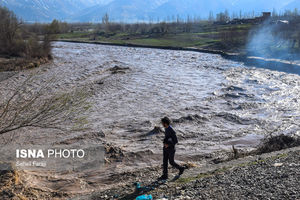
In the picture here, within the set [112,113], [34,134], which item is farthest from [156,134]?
[34,134]

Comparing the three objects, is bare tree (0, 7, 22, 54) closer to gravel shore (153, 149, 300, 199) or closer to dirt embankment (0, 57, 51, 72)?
dirt embankment (0, 57, 51, 72)

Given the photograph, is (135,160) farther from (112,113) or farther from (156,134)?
(112,113)

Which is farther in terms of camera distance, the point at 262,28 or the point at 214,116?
the point at 262,28

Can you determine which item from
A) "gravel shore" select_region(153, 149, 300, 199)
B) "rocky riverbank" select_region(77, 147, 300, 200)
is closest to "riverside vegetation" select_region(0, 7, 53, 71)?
"rocky riverbank" select_region(77, 147, 300, 200)

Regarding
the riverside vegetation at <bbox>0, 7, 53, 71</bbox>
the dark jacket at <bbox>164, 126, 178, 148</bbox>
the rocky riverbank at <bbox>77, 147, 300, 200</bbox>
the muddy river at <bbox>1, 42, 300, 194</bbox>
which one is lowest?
the muddy river at <bbox>1, 42, 300, 194</bbox>

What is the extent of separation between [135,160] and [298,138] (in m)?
7.15

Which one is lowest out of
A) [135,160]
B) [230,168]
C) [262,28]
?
[135,160]

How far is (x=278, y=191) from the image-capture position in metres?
7.23

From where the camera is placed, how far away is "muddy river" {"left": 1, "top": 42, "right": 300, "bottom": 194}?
13867mm

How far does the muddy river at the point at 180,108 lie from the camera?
45.5 ft

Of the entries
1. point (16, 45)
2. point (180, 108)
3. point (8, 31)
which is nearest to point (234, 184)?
point (180, 108)

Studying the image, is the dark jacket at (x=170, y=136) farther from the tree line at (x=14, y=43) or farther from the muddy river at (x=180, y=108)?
the tree line at (x=14, y=43)

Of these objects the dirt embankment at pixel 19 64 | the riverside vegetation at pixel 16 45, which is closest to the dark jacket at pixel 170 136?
the dirt embankment at pixel 19 64

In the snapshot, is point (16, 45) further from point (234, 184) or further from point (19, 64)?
point (234, 184)
